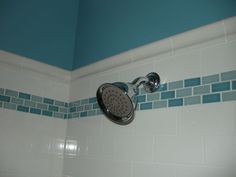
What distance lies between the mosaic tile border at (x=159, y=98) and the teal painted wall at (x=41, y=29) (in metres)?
0.21

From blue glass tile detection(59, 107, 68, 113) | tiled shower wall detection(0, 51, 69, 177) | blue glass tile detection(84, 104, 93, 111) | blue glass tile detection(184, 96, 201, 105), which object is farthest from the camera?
blue glass tile detection(59, 107, 68, 113)

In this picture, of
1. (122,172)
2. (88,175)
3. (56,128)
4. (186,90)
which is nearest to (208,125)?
(186,90)

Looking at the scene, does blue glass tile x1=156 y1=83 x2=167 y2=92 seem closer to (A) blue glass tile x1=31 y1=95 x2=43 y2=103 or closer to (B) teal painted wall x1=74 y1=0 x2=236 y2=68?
(B) teal painted wall x1=74 y1=0 x2=236 y2=68

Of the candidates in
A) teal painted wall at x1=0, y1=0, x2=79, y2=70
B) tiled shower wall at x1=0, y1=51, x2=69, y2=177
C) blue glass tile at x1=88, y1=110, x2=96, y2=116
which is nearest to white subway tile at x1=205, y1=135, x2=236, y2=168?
blue glass tile at x1=88, y1=110, x2=96, y2=116

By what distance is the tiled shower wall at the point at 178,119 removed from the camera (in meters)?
0.79

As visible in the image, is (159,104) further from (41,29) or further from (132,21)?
(41,29)

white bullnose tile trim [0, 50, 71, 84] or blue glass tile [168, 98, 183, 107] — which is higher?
white bullnose tile trim [0, 50, 71, 84]

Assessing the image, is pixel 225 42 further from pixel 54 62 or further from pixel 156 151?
pixel 54 62

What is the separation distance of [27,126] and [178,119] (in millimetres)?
707

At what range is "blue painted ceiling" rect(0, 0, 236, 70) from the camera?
38.4 inches

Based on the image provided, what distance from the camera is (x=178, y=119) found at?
89 centimetres

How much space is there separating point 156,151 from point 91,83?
1.69 feet

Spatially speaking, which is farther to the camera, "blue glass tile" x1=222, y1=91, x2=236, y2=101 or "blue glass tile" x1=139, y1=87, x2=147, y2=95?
"blue glass tile" x1=139, y1=87, x2=147, y2=95

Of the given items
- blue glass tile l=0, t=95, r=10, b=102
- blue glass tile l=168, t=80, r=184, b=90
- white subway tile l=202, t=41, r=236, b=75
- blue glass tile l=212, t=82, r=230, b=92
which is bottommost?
blue glass tile l=0, t=95, r=10, b=102
